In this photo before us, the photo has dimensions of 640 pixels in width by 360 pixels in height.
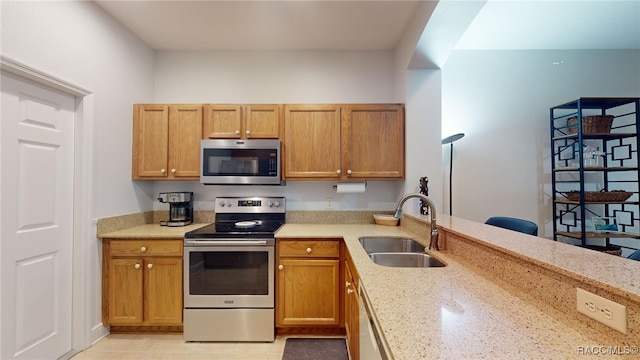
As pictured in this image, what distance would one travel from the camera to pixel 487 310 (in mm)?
909

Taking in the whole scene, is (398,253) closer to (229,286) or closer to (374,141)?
(374,141)

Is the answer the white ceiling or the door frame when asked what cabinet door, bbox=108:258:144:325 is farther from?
the white ceiling

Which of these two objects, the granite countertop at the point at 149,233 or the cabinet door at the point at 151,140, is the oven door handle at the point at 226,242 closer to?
the granite countertop at the point at 149,233

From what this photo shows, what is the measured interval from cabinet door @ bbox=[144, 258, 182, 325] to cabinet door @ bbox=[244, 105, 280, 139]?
1.33 meters

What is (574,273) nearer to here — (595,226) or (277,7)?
(277,7)

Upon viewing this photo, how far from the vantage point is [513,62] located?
3104mm

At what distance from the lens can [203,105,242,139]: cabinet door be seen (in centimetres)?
261

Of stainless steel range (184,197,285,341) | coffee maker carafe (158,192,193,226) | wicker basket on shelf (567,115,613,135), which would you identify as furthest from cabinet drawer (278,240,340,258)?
wicker basket on shelf (567,115,613,135)

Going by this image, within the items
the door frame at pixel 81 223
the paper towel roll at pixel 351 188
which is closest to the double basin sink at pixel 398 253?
the paper towel roll at pixel 351 188

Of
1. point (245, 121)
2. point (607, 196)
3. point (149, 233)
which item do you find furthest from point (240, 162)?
point (607, 196)

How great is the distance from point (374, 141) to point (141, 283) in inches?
94.9

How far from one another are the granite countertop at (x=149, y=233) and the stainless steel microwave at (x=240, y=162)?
51cm

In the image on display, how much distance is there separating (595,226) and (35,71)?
5102 millimetres

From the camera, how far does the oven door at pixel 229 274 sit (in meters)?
2.20
